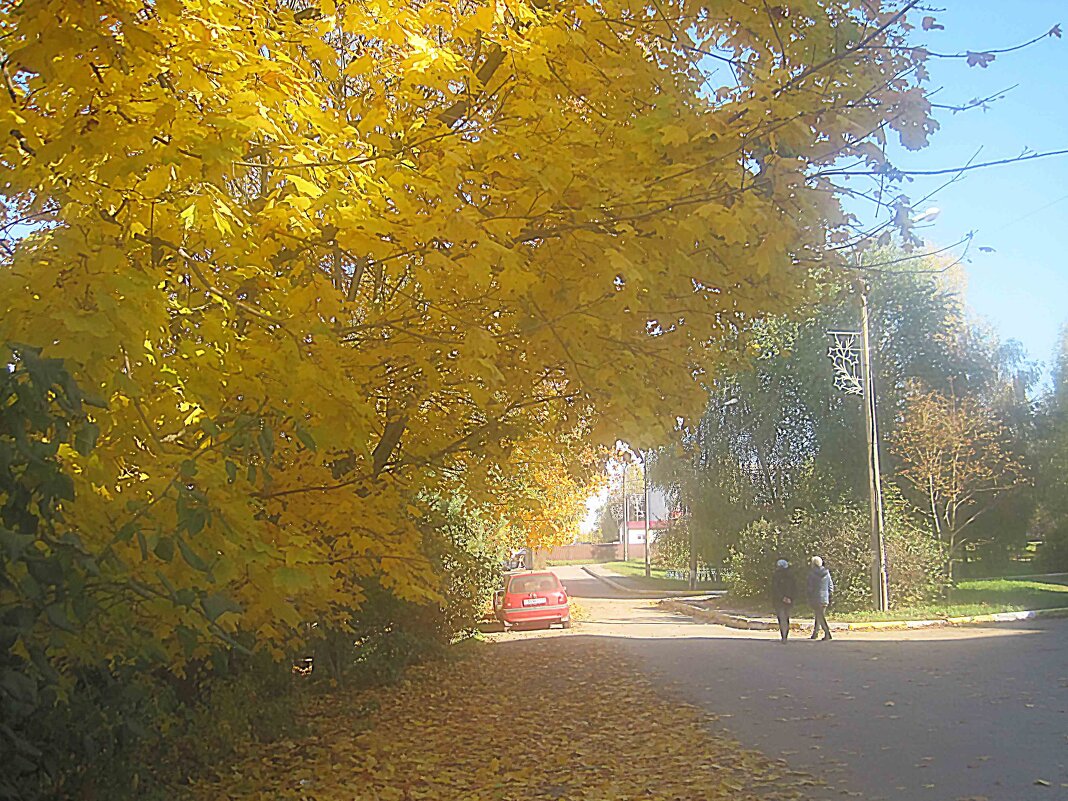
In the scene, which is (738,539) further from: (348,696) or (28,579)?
(28,579)

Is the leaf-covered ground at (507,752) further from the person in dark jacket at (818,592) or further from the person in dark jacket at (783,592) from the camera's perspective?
the person in dark jacket at (818,592)

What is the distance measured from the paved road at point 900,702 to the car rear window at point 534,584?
544 cm

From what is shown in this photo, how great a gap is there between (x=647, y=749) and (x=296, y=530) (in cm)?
418

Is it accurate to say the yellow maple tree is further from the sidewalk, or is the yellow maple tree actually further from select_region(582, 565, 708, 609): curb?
select_region(582, 565, 708, 609): curb

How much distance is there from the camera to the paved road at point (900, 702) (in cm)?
696

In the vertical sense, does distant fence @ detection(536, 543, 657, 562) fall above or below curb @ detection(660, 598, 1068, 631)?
above

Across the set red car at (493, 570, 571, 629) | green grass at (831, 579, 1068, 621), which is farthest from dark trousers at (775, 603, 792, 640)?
red car at (493, 570, 571, 629)

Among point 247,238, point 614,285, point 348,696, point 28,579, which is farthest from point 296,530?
point 348,696

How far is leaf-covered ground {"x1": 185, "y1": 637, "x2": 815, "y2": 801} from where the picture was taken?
7.18m

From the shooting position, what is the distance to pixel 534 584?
83.3 feet

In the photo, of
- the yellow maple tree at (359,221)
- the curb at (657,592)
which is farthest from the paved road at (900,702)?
the curb at (657,592)

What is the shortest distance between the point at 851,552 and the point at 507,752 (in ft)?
61.2

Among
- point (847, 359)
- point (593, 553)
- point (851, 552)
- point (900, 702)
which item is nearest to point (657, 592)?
point (851, 552)

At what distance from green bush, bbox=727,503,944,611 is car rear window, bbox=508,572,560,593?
6469mm
